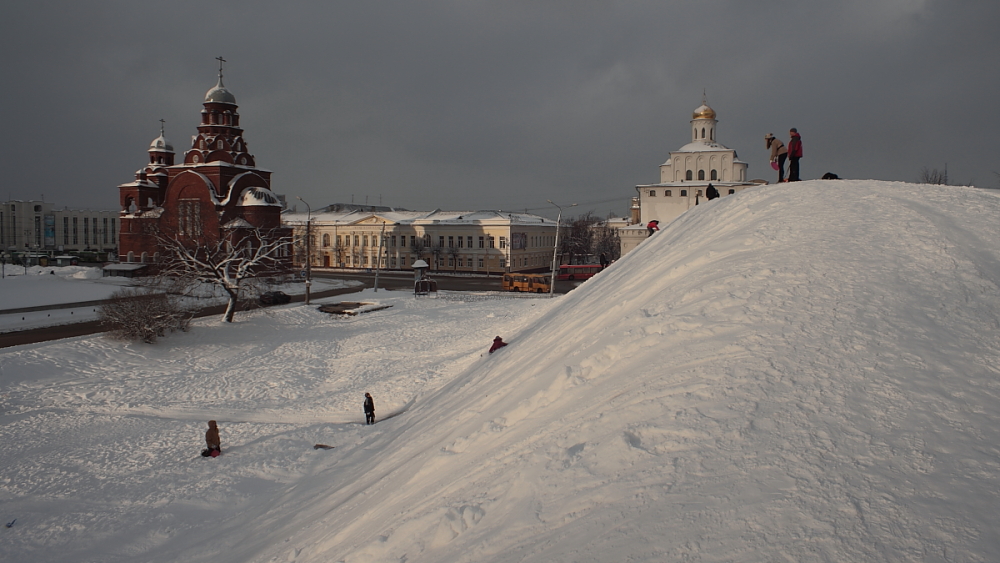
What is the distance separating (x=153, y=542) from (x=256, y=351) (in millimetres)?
15527

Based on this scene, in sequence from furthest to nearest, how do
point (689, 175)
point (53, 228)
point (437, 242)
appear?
point (53, 228) < point (437, 242) < point (689, 175)

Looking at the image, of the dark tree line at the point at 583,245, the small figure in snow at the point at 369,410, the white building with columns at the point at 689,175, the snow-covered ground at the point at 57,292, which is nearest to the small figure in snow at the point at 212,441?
the small figure in snow at the point at 369,410

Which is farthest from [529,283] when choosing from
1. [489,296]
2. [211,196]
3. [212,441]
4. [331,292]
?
[212,441]

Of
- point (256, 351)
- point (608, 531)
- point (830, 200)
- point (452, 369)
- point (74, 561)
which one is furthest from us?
point (256, 351)

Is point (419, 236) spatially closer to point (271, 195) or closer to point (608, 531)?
point (271, 195)

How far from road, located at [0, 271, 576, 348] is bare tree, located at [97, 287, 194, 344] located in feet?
8.61

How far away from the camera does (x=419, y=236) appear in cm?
7012

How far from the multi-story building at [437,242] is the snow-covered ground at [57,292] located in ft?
60.0

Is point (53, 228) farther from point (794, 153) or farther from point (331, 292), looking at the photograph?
point (794, 153)

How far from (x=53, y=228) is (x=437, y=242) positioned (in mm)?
88095

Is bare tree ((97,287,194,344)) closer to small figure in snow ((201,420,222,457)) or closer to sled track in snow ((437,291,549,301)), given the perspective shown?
small figure in snow ((201,420,222,457))

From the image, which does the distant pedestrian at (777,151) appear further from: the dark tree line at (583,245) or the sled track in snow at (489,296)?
the dark tree line at (583,245)

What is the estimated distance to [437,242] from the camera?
69.4 m

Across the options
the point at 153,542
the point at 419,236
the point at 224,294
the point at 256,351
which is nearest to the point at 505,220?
the point at 419,236
